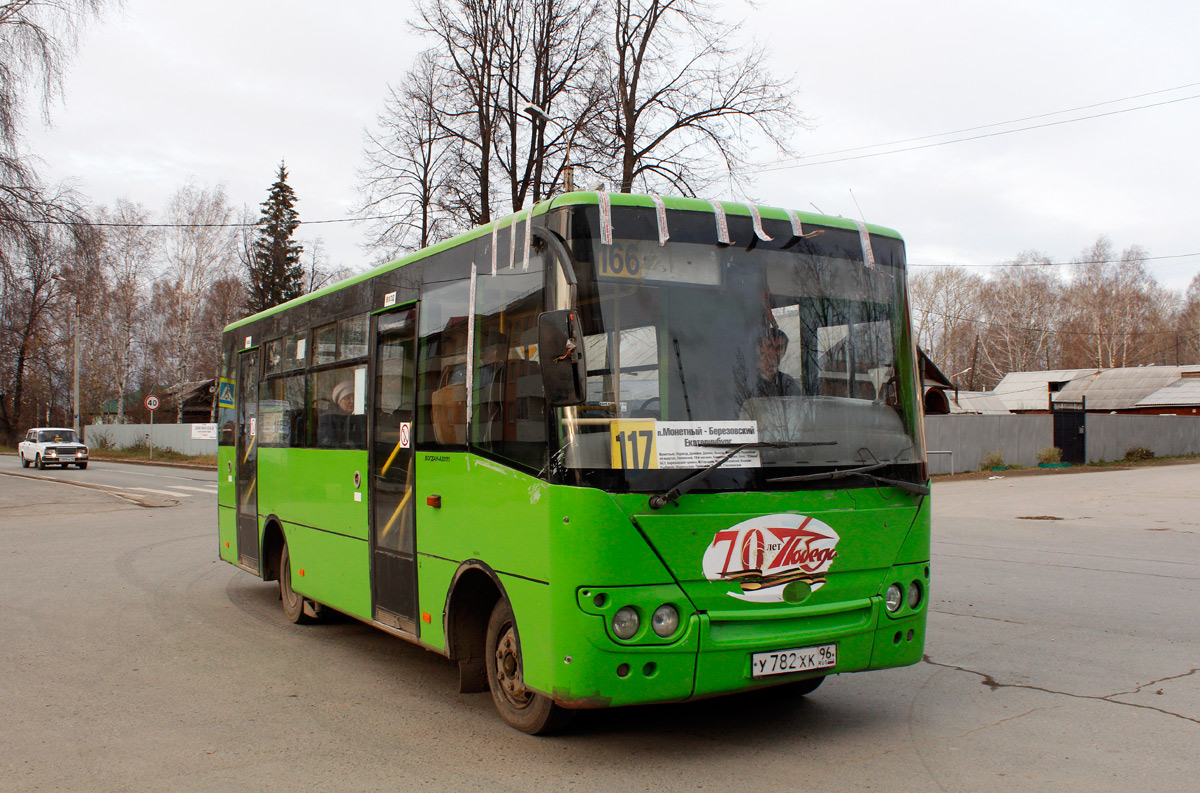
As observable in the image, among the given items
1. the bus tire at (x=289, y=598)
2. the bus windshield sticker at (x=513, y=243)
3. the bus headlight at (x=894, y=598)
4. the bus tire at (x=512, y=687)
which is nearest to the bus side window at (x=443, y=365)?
the bus windshield sticker at (x=513, y=243)

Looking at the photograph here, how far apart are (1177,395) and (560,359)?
6923 centimetres

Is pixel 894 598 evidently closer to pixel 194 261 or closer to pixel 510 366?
pixel 510 366

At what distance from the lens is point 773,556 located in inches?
187

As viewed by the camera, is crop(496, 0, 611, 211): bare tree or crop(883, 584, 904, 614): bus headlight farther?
crop(496, 0, 611, 211): bare tree

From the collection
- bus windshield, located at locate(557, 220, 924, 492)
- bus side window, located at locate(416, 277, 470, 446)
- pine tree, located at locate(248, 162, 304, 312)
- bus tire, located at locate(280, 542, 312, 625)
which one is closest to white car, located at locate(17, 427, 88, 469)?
pine tree, located at locate(248, 162, 304, 312)

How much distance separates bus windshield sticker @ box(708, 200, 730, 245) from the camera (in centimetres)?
497

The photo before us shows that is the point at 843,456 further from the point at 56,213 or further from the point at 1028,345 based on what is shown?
the point at 1028,345

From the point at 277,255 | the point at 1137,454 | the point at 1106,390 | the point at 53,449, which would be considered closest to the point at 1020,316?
the point at 1106,390

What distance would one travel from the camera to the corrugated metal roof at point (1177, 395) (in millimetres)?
62062

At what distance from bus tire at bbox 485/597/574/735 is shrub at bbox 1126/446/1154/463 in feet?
138

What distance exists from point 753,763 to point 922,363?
8.31 ft

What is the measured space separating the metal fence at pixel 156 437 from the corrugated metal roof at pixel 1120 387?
5436 centimetres

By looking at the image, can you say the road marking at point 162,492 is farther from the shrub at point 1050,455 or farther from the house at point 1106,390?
the house at point 1106,390

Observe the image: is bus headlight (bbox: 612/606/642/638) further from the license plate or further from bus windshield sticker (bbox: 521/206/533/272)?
bus windshield sticker (bbox: 521/206/533/272)
